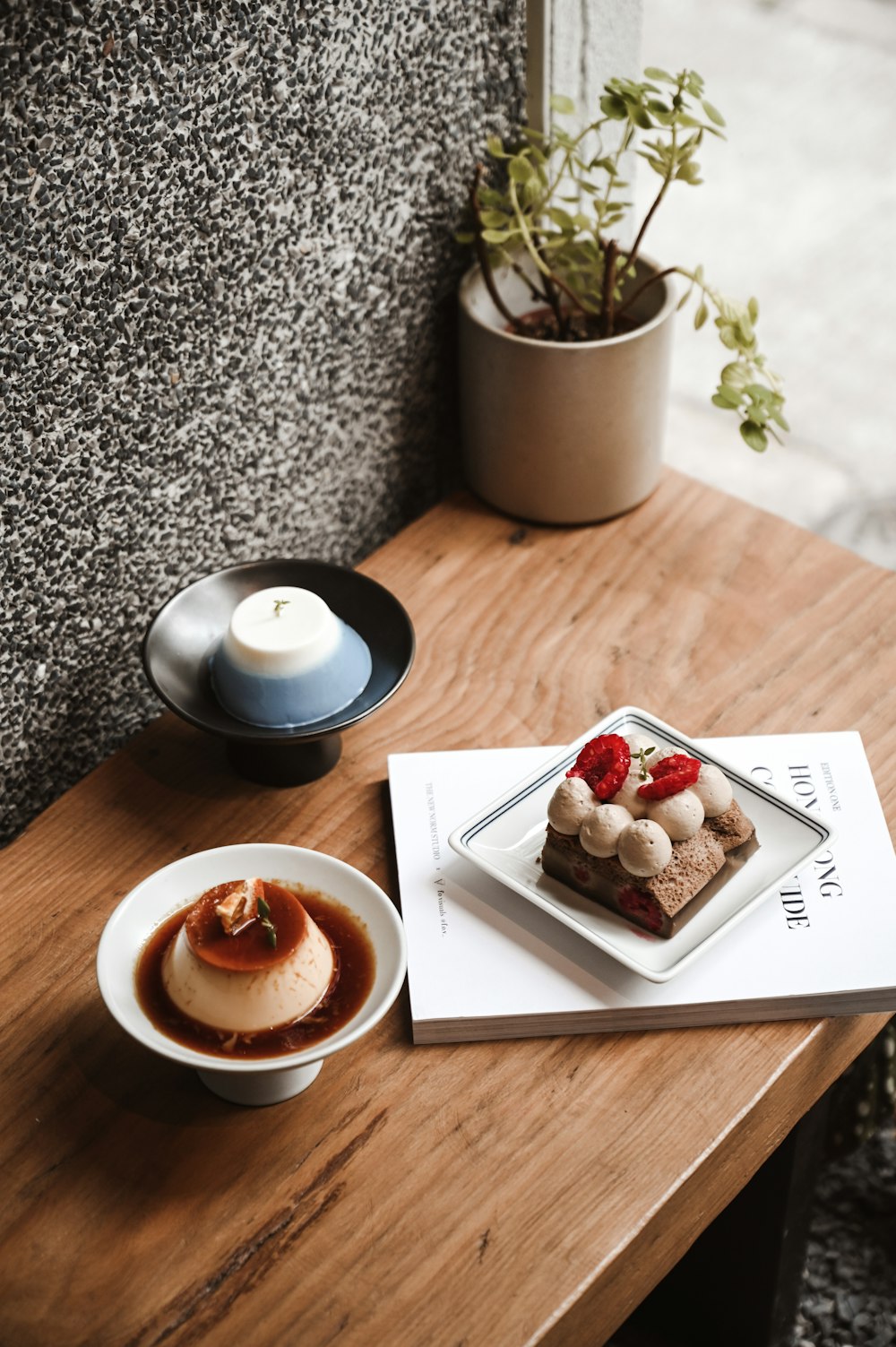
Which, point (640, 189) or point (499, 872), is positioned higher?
point (499, 872)

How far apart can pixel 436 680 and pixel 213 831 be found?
22 centimetres

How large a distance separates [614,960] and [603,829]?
84 mm

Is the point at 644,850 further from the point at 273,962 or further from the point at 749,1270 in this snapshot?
the point at 749,1270

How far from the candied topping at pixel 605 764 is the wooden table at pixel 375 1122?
0.36 feet

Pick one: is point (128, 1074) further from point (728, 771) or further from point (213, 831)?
point (728, 771)

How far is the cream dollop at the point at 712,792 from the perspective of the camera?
81 cm

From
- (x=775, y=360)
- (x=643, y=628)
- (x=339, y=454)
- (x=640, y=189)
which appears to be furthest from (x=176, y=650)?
(x=640, y=189)

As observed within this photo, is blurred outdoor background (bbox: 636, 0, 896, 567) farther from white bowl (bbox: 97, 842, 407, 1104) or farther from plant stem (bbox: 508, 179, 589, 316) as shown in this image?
white bowl (bbox: 97, 842, 407, 1104)

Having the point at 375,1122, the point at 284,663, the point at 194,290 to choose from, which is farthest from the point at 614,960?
the point at 194,290

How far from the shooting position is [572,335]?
1083 millimetres

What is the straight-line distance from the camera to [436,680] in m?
1.01

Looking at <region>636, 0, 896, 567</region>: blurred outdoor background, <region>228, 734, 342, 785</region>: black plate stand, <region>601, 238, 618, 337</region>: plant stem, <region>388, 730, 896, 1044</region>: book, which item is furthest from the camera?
<region>636, 0, 896, 567</region>: blurred outdoor background

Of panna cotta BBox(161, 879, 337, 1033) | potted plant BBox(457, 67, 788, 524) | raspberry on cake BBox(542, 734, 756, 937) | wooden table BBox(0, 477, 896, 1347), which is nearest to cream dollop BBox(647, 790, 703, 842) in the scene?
raspberry on cake BBox(542, 734, 756, 937)

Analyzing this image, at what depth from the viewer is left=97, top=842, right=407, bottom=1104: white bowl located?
2.20 ft
